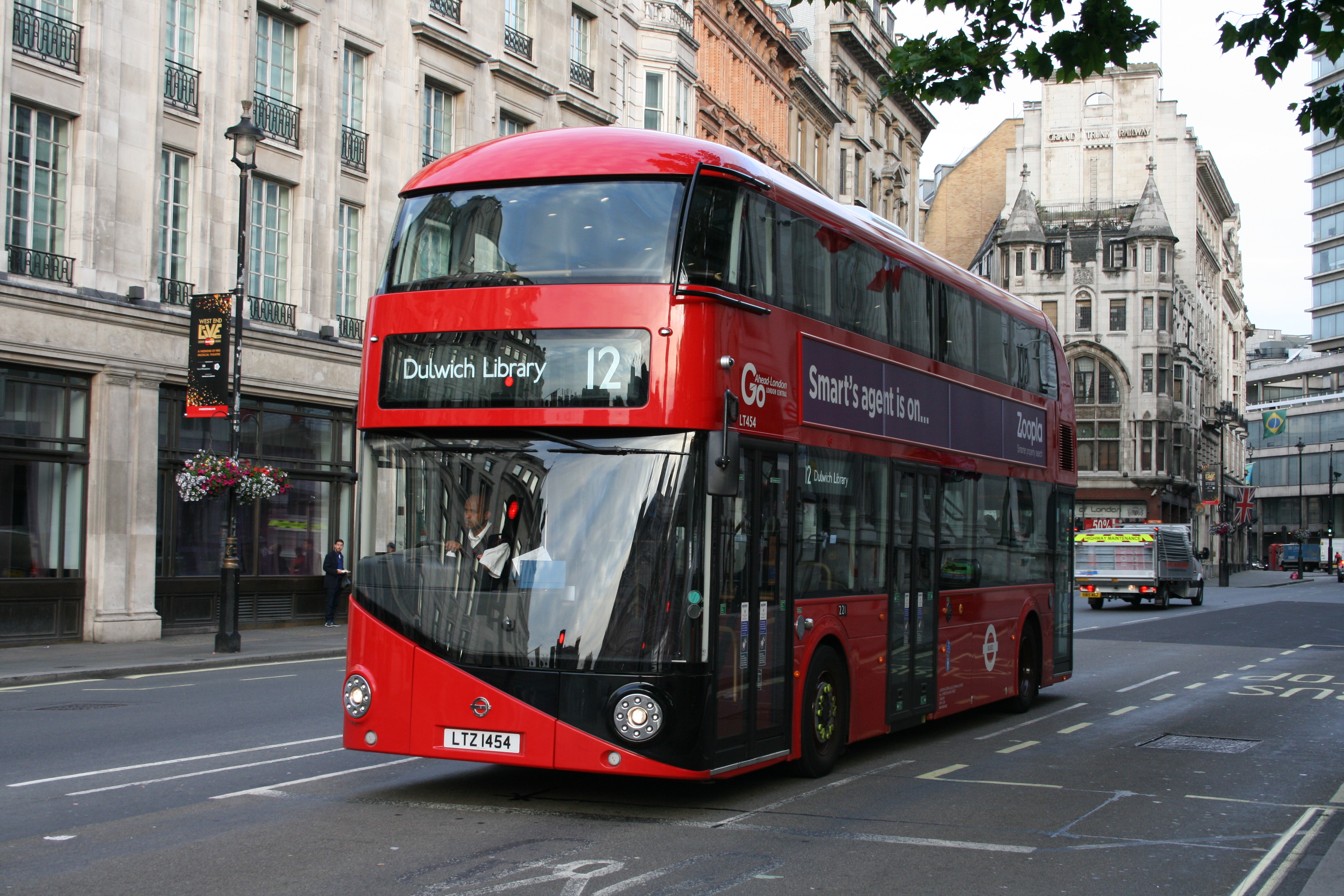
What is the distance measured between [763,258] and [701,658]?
2865 mm

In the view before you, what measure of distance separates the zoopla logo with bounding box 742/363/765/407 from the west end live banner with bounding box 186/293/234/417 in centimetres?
1571

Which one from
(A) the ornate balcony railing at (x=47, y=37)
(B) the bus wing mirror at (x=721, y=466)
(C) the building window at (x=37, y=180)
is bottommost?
(B) the bus wing mirror at (x=721, y=466)

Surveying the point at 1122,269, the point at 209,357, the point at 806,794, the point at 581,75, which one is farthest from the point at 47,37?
the point at 1122,269

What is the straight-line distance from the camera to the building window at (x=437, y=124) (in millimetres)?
32406

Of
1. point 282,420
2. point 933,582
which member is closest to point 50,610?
point 282,420

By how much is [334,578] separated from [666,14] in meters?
20.9

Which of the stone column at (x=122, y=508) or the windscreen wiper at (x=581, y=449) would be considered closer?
the windscreen wiper at (x=581, y=449)

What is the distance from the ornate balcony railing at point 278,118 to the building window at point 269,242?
0.90 m

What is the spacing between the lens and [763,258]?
10.0m

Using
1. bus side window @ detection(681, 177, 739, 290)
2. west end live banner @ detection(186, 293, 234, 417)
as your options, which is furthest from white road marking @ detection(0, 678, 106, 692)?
bus side window @ detection(681, 177, 739, 290)

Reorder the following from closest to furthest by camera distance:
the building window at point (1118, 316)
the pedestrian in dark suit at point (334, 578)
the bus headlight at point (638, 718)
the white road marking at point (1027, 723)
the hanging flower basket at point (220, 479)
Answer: the bus headlight at point (638, 718), the white road marking at point (1027, 723), the hanging flower basket at point (220, 479), the pedestrian in dark suit at point (334, 578), the building window at point (1118, 316)

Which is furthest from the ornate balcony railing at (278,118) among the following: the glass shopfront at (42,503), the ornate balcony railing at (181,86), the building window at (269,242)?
the glass shopfront at (42,503)

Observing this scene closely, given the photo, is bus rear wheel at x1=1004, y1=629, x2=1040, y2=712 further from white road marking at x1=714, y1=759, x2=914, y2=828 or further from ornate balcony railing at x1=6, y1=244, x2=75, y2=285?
ornate balcony railing at x1=6, y1=244, x2=75, y2=285

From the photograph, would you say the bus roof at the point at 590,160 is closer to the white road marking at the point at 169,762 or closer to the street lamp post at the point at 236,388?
the white road marking at the point at 169,762
